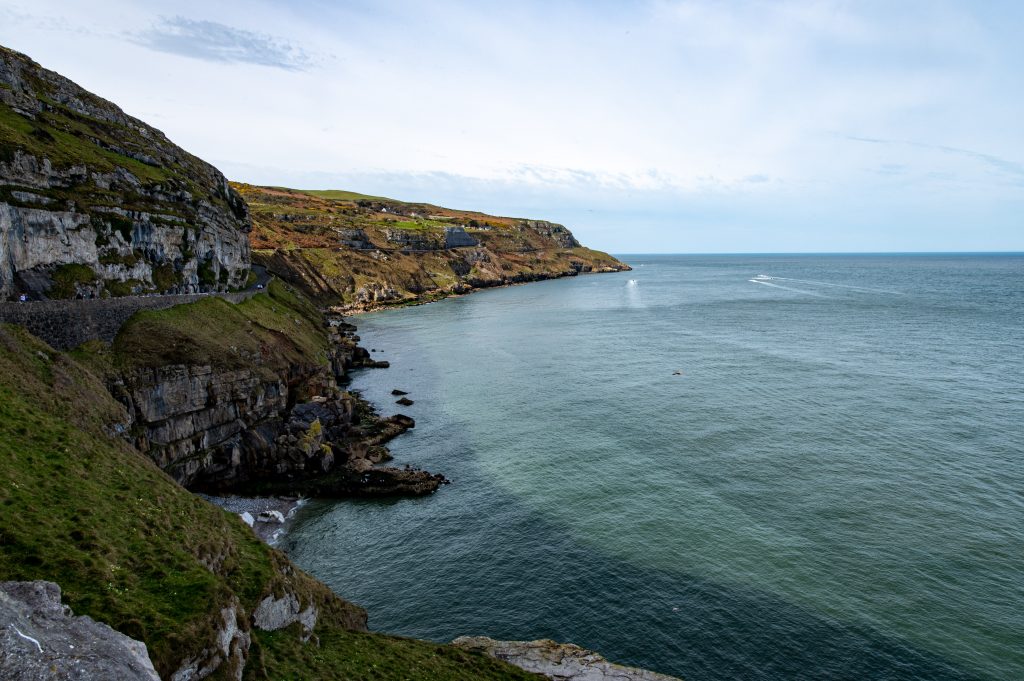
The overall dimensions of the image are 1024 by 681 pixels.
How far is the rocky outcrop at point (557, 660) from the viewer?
98.3 feet

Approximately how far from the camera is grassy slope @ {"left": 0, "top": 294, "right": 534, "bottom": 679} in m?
19.5

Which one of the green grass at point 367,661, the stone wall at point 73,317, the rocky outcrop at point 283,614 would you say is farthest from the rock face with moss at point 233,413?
the green grass at point 367,661

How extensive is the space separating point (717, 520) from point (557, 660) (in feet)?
67.3

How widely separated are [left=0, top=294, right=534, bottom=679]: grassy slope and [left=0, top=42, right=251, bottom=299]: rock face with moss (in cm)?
1601

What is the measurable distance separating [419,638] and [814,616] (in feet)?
78.1

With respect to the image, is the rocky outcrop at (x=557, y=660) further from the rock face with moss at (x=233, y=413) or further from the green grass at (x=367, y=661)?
the rock face with moss at (x=233, y=413)

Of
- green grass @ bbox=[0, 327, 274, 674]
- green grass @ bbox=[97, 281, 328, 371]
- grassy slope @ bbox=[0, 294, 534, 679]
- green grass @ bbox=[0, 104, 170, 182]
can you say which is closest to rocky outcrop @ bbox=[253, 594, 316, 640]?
grassy slope @ bbox=[0, 294, 534, 679]

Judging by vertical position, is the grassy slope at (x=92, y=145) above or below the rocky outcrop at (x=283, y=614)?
above

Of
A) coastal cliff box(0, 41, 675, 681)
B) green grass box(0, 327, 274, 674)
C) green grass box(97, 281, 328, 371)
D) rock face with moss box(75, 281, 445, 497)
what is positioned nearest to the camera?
green grass box(0, 327, 274, 674)

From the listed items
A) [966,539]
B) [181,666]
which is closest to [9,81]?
[181,666]

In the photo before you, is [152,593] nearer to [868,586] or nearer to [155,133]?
[868,586]

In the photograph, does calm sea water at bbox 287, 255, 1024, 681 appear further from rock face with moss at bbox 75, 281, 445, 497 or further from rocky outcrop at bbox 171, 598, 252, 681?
rocky outcrop at bbox 171, 598, 252, 681

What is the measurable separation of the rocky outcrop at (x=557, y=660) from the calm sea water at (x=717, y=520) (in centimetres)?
160

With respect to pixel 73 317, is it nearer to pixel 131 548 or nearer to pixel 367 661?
pixel 131 548
